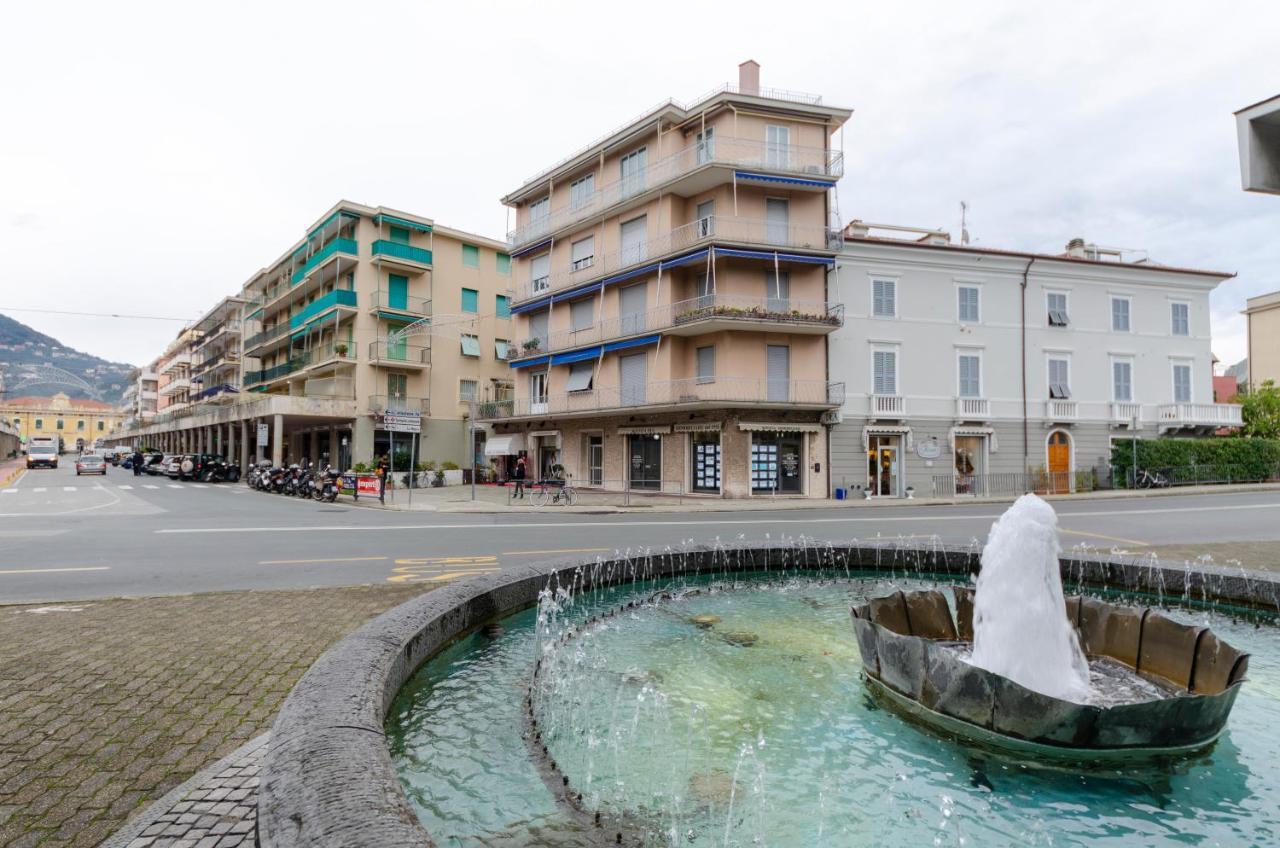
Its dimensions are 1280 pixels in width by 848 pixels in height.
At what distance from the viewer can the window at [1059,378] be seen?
31.0 metres

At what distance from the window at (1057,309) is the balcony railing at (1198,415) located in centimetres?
680

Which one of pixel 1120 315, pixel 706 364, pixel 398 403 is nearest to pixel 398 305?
pixel 398 403

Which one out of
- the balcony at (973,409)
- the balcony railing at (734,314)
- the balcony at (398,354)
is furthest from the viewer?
the balcony at (398,354)

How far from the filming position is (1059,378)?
102ft

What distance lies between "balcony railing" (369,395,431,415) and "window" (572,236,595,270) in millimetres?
12996

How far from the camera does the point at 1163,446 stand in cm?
3108

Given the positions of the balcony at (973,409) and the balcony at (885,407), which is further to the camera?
the balcony at (973,409)

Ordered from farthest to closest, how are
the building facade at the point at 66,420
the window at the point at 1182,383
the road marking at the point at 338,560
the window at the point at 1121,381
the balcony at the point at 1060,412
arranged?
the building facade at the point at 66,420, the window at the point at 1182,383, the window at the point at 1121,381, the balcony at the point at 1060,412, the road marking at the point at 338,560

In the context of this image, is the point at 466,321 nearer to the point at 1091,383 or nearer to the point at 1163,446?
the point at 1091,383

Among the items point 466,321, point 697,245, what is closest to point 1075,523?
point 697,245

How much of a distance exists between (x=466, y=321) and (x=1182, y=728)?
41.3 m

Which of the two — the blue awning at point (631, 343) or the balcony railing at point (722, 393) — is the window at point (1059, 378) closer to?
the balcony railing at point (722, 393)

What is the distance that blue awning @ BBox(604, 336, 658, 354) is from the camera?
93.9ft

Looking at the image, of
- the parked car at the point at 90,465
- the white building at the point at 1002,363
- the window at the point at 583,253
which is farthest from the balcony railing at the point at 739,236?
the parked car at the point at 90,465
